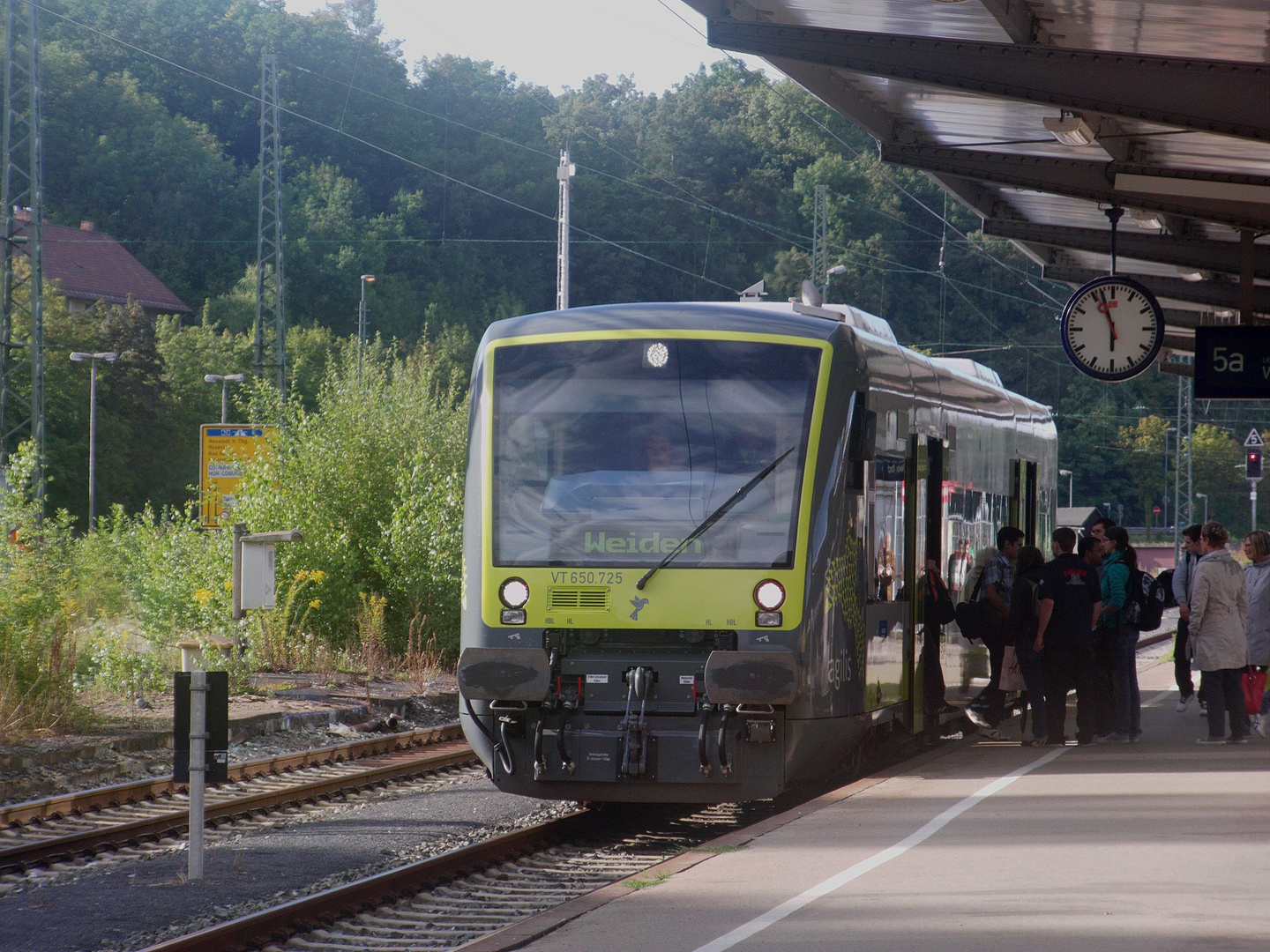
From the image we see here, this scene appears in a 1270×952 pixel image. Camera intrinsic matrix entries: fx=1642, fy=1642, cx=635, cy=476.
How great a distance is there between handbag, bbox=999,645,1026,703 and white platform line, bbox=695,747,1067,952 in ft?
10.6

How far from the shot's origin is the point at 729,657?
930 cm

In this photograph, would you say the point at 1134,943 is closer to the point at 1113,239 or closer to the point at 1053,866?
the point at 1053,866

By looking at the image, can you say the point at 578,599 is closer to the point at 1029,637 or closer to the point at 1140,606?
the point at 1029,637

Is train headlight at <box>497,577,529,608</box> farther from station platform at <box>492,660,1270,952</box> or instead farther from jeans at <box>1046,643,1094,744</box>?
jeans at <box>1046,643,1094,744</box>

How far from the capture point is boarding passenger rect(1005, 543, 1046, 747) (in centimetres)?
1286

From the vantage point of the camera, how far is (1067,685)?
13.0 metres

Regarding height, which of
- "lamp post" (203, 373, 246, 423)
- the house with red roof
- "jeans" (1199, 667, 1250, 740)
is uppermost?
the house with red roof

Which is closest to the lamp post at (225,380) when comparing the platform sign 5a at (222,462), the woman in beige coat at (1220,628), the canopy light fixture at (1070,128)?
the platform sign 5a at (222,462)

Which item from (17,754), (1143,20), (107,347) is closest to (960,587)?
(1143,20)

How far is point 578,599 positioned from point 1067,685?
510 cm

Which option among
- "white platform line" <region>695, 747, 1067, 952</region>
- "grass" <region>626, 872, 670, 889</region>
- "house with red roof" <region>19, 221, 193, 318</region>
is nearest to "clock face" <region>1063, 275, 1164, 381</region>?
"white platform line" <region>695, 747, 1067, 952</region>

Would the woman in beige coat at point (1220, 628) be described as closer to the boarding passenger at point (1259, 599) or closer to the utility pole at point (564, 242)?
the boarding passenger at point (1259, 599)

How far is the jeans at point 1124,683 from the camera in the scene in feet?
43.8

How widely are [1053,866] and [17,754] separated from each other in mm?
7997
